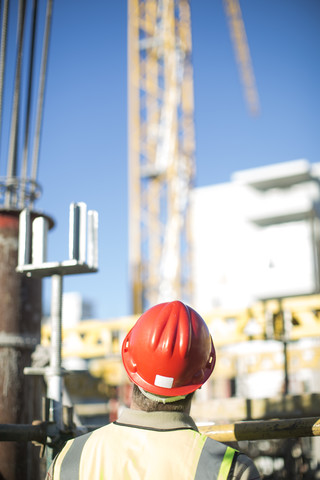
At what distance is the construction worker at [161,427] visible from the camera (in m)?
1.79

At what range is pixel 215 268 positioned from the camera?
4653 cm

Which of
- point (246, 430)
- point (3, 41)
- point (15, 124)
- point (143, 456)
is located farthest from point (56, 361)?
point (3, 41)

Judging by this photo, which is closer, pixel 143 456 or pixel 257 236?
pixel 143 456

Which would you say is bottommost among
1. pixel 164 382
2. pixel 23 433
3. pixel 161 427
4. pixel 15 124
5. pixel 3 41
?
pixel 23 433

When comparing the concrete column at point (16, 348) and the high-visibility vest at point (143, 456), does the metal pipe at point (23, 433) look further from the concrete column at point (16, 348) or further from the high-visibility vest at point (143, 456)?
the high-visibility vest at point (143, 456)

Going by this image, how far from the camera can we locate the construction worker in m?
1.79

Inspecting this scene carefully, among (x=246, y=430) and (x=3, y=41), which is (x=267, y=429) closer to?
(x=246, y=430)

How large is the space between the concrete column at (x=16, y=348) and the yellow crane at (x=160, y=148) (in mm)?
34374

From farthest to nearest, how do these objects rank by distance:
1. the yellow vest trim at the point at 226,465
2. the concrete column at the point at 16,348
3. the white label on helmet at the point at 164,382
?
the concrete column at the point at 16,348 < the white label on helmet at the point at 164,382 < the yellow vest trim at the point at 226,465

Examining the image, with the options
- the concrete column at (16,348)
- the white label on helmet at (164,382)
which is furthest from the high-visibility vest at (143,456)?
the concrete column at (16,348)

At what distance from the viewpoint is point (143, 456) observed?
5.99 ft

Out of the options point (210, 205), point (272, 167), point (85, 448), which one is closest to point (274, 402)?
point (85, 448)

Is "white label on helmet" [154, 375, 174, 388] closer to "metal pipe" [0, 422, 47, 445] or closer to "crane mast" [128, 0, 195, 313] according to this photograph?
"metal pipe" [0, 422, 47, 445]

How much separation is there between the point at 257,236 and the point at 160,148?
9.56 metres
